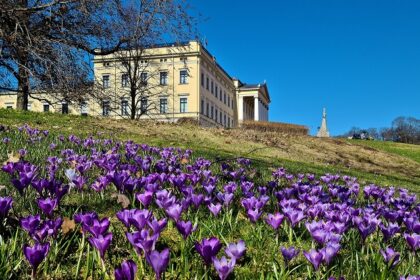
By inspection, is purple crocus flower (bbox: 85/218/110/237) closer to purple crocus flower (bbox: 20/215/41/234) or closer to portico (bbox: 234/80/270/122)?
purple crocus flower (bbox: 20/215/41/234)

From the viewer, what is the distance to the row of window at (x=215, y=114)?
2588 inches

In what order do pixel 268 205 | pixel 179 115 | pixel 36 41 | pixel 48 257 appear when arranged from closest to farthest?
pixel 48 257, pixel 268 205, pixel 36 41, pixel 179 115

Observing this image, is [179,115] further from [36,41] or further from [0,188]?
[0,188]

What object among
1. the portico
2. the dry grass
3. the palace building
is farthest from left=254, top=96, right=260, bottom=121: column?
the dry grass

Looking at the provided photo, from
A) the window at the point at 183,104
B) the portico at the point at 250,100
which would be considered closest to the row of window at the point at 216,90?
the window at the point at 183,104

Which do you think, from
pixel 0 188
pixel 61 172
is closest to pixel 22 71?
pixel 61 172

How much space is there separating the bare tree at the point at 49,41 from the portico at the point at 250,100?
7039 centimetres

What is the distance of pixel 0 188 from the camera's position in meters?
2.97

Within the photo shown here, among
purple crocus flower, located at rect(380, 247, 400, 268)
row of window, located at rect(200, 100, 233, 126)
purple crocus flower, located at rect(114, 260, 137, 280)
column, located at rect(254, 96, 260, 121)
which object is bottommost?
purple crocus flower, located at rect(380, 247, 400, 268)

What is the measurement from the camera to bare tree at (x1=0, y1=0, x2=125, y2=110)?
13.5 metres

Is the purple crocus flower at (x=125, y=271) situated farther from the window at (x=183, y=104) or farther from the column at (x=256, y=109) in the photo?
the column at (x=256, y=109)

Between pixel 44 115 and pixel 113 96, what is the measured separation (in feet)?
14.9

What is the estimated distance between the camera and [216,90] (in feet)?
243

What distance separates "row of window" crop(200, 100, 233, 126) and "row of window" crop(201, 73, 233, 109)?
7.91 ft
